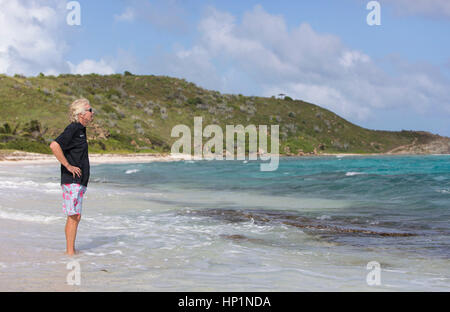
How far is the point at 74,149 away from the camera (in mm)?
5270

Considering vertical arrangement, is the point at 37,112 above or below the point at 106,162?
above

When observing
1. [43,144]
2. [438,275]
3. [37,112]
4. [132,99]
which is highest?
[132,99]

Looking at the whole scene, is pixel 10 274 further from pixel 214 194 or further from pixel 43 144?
pixel 43 144

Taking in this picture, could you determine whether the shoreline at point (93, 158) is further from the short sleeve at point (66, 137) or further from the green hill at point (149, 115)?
the short sleeve at point (66, 137)

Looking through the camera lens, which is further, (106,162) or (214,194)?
(106,162)

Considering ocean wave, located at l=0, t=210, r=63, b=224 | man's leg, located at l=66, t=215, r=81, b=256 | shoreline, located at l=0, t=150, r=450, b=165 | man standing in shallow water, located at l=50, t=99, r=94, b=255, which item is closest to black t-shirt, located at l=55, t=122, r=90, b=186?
man standing in shallow water, located at l=50, t=99, r=94, b=255

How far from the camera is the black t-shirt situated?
5.17 metres

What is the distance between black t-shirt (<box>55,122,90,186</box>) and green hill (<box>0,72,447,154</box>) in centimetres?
3399

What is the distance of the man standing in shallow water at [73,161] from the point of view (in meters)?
5.16

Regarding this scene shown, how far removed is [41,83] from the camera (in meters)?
66.9

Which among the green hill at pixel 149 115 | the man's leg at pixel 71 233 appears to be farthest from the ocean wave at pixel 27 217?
the green hill at pixel 149 115
